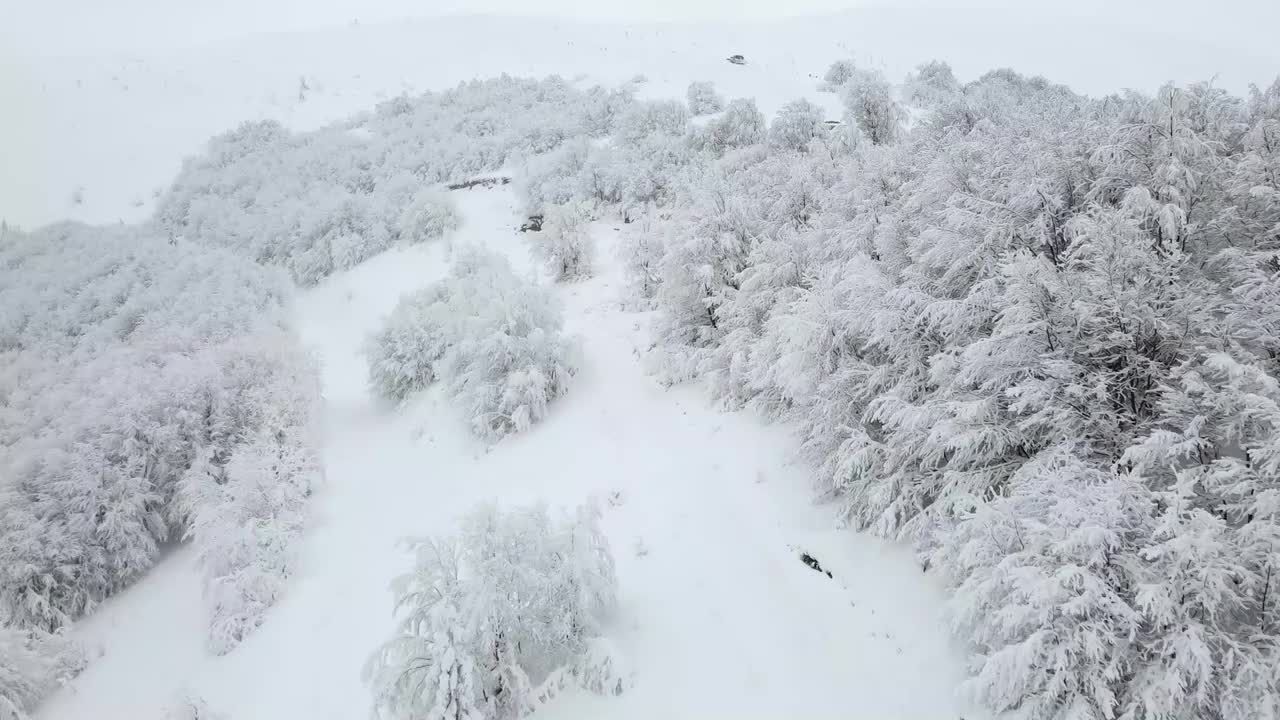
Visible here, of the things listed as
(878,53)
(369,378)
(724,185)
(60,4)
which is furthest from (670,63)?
(60,4)

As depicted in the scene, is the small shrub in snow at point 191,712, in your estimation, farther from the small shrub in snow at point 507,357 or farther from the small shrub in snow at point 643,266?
the small shrub in snow at point 643,266

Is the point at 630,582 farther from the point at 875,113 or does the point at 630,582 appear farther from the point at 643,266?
the point at 875,113

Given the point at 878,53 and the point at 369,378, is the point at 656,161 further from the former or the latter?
the point at 878,53

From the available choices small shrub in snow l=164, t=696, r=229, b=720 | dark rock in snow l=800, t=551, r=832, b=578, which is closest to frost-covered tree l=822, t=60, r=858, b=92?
dark rock in snow l=800, t=551, r=832, b=578

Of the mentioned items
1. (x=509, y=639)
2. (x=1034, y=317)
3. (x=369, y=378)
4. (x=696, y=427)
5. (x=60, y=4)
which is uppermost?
(x=60, y=4)

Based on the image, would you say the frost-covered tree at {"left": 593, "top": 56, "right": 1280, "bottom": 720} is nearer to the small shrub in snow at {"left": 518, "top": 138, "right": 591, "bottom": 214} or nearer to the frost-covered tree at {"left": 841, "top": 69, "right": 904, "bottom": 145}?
the frost-covered tree at {"left": 841, "top": 69, "right": 904, "bottom": 145}

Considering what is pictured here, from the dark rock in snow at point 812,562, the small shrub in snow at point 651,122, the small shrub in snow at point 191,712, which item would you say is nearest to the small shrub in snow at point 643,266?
the small shrub in snow at point 651,122
